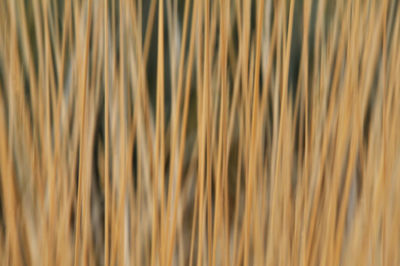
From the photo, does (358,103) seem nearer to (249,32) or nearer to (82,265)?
(249,32)

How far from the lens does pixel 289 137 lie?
1.87 ft

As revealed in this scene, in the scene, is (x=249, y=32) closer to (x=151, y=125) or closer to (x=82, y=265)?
(x=151, y=125)

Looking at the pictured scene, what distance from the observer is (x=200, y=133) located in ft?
1.75

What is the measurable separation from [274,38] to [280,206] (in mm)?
209

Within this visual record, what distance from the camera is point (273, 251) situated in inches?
22.5

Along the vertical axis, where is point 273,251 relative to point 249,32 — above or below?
below

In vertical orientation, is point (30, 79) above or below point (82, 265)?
above

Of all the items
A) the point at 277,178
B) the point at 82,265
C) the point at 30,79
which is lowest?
the point at 82,265

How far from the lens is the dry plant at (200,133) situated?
535 mm

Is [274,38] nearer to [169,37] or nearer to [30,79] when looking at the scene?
[169,37]

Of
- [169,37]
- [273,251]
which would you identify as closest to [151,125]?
[169,37]

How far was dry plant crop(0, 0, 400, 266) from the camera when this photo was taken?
1.75 ft

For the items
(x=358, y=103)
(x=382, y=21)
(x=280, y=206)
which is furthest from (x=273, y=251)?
(x=382, y=21)

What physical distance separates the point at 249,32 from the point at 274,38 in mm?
37
